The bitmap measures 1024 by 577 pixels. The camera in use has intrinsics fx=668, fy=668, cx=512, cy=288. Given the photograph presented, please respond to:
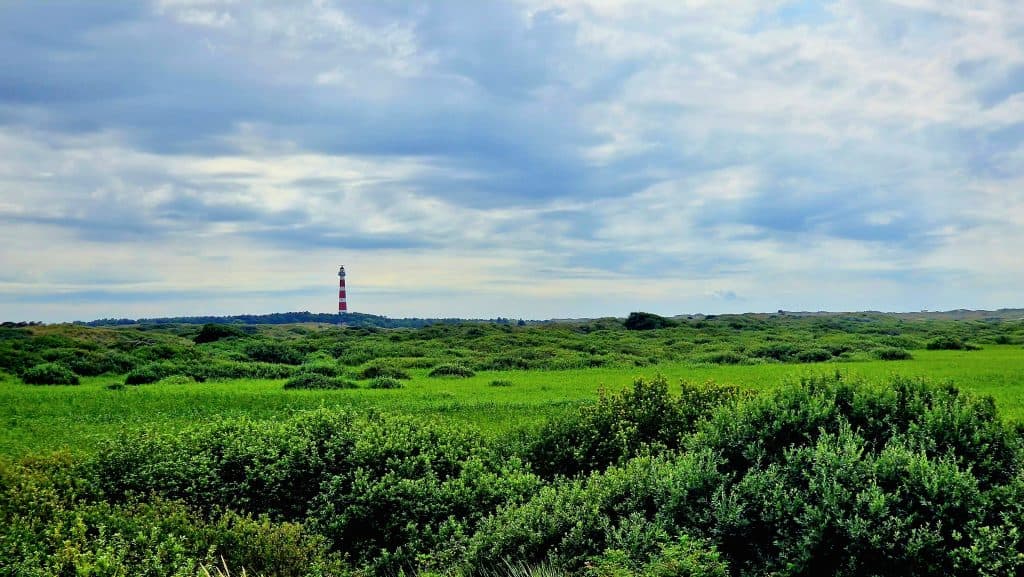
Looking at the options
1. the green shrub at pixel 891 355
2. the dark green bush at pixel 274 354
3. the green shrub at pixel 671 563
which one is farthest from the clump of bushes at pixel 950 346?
the green shrub at pixel 671 563

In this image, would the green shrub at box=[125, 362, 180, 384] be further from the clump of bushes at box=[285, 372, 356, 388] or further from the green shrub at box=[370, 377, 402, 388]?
the green shrub at box=[370, 377, 402, 388]

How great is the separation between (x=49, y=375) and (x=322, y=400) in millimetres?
23049

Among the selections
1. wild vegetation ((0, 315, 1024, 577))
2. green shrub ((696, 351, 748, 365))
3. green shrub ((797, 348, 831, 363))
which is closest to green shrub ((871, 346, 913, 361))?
green shrub ((797, 348, 831, 363))

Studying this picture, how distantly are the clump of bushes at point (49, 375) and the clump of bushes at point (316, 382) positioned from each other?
11115 millimetres

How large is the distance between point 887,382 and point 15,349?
4426 cm

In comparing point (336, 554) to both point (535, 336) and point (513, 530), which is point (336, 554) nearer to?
point (513, 530)

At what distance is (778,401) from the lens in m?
8.91

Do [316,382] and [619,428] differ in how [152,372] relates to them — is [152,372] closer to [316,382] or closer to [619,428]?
[316,382]

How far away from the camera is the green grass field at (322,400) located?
1681cm

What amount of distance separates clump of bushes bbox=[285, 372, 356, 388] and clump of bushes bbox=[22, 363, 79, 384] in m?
11.1

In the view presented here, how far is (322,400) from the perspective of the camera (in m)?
15.7

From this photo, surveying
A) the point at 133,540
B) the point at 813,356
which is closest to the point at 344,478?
the point at 133,540

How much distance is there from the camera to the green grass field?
16.8m

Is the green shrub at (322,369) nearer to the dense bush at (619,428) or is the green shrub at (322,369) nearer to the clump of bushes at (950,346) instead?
the dense bush at (619,428)
